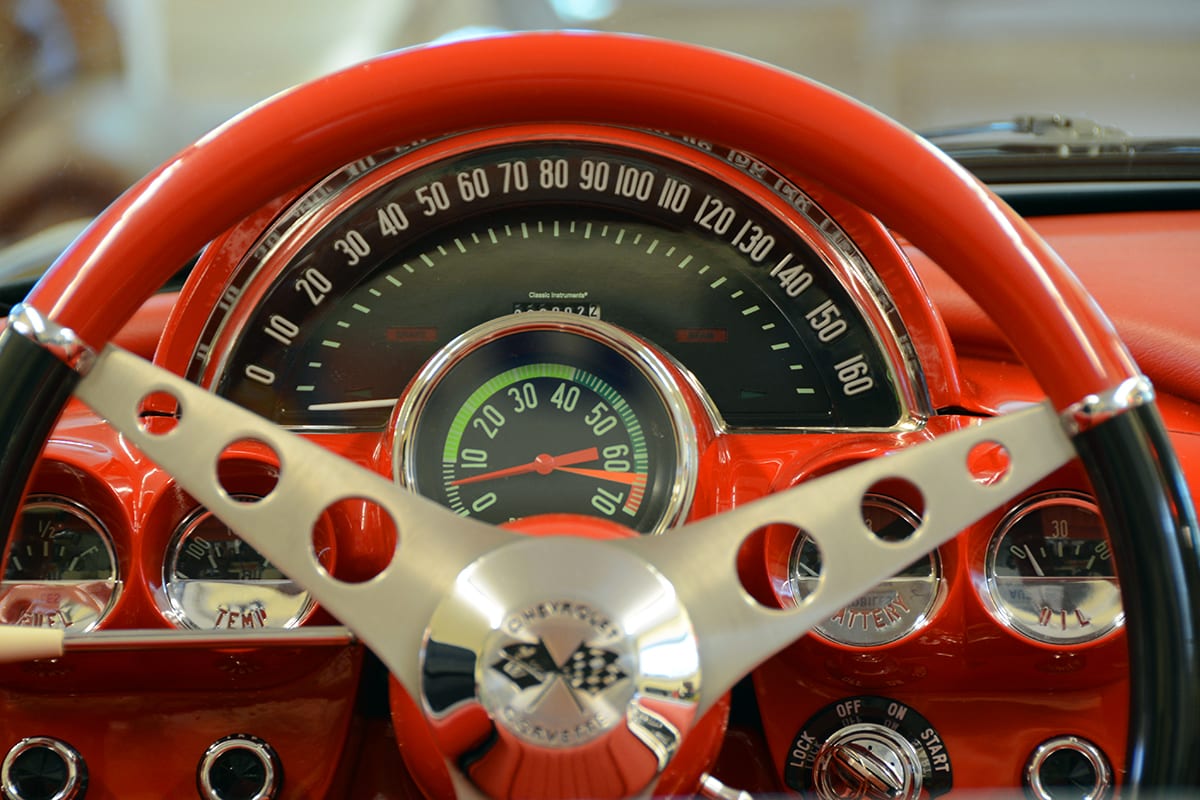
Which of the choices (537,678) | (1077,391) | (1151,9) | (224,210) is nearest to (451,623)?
(537,678)

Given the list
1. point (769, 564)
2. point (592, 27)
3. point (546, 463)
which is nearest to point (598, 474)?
point (546, 463)

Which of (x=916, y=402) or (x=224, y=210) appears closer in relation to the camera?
(x=224, y=210)

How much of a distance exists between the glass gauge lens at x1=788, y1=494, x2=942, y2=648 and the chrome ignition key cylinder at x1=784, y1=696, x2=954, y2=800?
0.27 ft

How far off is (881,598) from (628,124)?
1.68ft

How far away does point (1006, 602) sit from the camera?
3.76ft

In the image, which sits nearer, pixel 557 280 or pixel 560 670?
pixel 560 670

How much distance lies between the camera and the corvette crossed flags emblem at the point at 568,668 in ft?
2.63

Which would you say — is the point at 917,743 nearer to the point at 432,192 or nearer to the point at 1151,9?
the point at 432,192

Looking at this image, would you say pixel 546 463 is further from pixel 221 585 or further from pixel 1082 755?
pixel 1082 755

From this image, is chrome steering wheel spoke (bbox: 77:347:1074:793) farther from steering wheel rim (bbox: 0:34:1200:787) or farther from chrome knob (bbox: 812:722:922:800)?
chrome knob (bbox: 812:722:922:800)

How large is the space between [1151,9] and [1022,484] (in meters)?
1.37

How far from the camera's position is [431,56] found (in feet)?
2.91

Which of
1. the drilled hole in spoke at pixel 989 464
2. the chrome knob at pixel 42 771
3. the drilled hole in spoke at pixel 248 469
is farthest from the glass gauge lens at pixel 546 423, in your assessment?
the chrome knob at pixel 42 771

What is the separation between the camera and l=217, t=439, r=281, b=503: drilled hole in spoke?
1.12 metres
